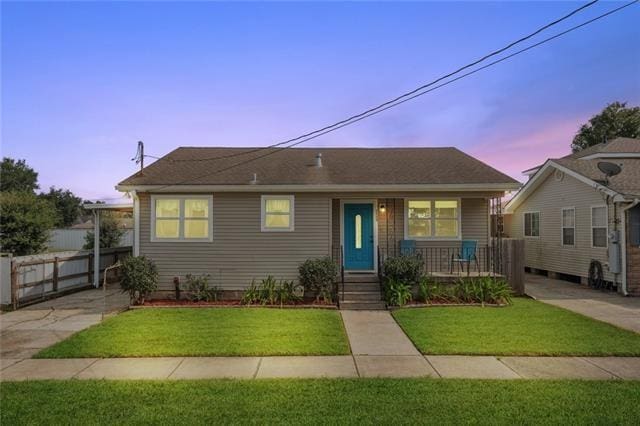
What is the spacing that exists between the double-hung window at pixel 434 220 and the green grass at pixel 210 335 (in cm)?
386

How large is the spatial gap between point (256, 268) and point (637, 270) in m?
10.3

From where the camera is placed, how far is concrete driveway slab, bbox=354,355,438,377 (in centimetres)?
532

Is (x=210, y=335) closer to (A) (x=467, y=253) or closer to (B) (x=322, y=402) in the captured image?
(B) (x=322, y=402)

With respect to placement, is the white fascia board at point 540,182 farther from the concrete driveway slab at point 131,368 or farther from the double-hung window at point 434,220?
the concrete driveway slab at point 131,368

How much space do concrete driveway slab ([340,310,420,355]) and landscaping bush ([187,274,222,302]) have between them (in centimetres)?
341

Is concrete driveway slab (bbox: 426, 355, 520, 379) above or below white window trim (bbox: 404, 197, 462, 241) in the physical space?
below

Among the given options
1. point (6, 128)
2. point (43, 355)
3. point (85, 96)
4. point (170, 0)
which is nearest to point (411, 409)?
point (43, 355)

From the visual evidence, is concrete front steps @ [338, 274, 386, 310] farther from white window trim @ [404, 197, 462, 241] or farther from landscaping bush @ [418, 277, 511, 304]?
white window trim @ [404, 197, 462, 241]

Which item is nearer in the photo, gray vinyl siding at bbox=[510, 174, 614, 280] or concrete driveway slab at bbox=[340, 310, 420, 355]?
Result: concrete driveway slab at bbox=[340, 310, 420, 355]

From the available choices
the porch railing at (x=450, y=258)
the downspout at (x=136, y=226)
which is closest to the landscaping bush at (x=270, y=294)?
the porch railing at (x=450, y=258)

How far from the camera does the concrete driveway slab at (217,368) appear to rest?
5.22 m

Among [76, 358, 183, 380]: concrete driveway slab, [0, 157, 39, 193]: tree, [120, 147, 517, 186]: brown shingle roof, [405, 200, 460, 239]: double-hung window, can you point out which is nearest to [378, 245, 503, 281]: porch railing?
[405, 200, 460, 239]: double-hung window

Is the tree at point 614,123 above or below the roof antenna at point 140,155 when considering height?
above

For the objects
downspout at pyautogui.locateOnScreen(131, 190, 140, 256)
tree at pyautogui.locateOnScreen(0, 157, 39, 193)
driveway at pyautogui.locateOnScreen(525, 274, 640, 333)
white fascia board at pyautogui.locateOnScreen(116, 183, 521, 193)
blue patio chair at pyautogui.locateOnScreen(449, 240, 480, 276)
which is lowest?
driveway at pyautogui.locateOnScreen(525, 274, 640, 333)
